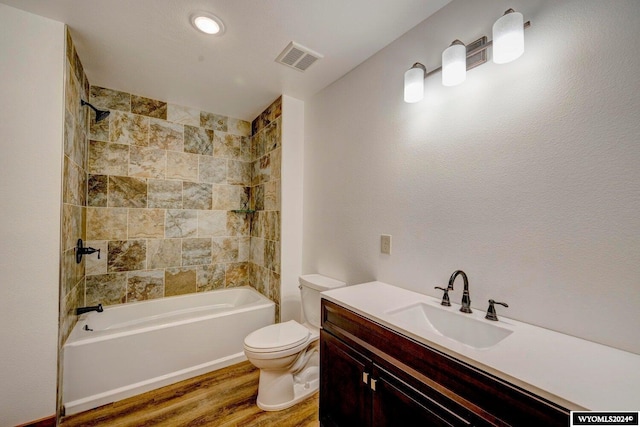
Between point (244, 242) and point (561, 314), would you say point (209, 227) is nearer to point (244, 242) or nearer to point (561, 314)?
point (244, 242)

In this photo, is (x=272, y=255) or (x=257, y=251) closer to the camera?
(x=272, y=255)

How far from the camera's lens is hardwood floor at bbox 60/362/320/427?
5.39 ft

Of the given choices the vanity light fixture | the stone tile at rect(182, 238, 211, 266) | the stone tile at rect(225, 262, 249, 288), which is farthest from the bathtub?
the vanity light fixture

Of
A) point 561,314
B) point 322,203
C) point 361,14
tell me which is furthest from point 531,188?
point 322,203

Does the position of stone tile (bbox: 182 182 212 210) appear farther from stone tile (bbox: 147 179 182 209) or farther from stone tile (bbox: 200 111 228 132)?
stone tile (bbox: 200 111 228 132)

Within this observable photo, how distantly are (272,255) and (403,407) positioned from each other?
191cm

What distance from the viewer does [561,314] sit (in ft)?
3.27

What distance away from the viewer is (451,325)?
4.01 feet

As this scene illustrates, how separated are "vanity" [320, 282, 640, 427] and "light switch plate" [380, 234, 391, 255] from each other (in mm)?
276

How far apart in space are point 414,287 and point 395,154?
847 millimetres

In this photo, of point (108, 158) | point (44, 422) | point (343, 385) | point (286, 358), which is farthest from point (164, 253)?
point (343, 385)

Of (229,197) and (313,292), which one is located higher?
(229,197)

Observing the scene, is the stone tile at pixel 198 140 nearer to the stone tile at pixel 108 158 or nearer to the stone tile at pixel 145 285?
the stone tile at pixel 108 158

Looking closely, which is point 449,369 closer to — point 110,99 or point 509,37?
point 509,37
